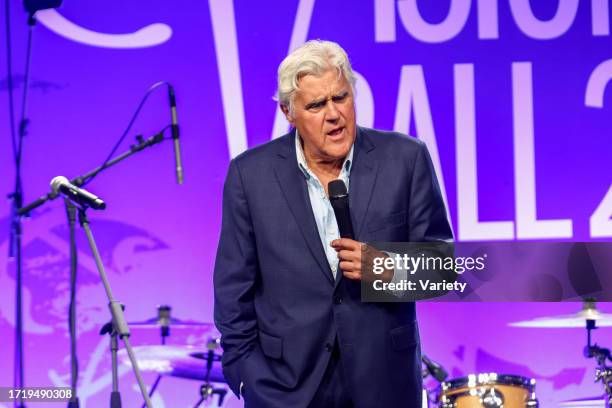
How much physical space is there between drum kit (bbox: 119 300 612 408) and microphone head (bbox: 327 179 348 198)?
2.56 metres

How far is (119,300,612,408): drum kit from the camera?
193 inches

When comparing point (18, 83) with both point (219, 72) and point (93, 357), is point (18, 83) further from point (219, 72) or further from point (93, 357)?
point (93, 357)

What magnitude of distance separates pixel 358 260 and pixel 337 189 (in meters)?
0.24

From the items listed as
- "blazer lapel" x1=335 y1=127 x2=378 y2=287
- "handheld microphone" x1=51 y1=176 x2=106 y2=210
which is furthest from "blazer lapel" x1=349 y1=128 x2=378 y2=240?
"handheld microphone" x1=51 y1=176 x2=106 y2=210

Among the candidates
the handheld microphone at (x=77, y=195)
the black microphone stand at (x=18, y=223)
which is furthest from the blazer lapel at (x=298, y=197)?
the black microphone stand at (x=18, y=223)

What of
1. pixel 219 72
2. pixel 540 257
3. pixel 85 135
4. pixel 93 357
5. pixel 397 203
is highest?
pixel 219 72

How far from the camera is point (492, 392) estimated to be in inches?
193

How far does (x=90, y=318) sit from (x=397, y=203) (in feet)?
10.4

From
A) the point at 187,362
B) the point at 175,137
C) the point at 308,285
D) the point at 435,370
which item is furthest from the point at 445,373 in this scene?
the point at 308,285

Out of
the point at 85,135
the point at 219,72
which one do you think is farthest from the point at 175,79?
the point at 85,135

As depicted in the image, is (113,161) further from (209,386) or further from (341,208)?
(341,208)

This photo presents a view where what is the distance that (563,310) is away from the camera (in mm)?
5398

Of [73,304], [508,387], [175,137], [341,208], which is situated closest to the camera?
[341,208]

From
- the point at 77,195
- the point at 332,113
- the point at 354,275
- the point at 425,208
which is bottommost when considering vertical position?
the point at 354,275
